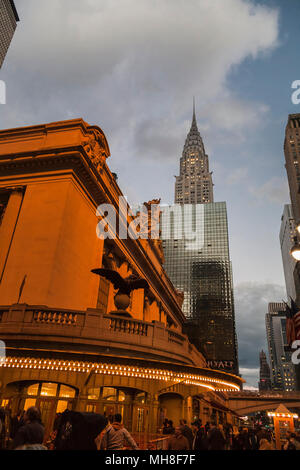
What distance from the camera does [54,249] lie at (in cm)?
1759

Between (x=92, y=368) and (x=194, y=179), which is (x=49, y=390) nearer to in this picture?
(x=92, y=368)

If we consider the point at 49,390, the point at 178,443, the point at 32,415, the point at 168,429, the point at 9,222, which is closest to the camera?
the point at 32,415

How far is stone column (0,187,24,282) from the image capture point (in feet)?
61.3

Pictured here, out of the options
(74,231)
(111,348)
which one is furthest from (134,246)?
(111,348)

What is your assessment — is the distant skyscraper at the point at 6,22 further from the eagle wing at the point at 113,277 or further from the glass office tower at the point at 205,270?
the eagle wing at the point at 113,277

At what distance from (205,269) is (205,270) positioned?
323 mm

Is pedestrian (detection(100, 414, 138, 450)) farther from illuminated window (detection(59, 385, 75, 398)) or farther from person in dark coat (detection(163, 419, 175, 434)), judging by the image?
illuminated window (detection(59, 385, 75, 398))

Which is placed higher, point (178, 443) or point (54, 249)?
point (54, 249)

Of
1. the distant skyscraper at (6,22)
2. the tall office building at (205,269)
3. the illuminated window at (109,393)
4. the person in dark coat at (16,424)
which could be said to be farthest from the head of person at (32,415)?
the distant skyscraper at (6,22)

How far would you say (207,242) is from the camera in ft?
342

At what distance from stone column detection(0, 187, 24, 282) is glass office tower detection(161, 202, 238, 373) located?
78.9 metres

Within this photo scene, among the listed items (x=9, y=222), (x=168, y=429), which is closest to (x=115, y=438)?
(x=168, y=429)

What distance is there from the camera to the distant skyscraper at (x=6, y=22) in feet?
413

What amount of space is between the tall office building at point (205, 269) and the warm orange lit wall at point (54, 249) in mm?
76334
